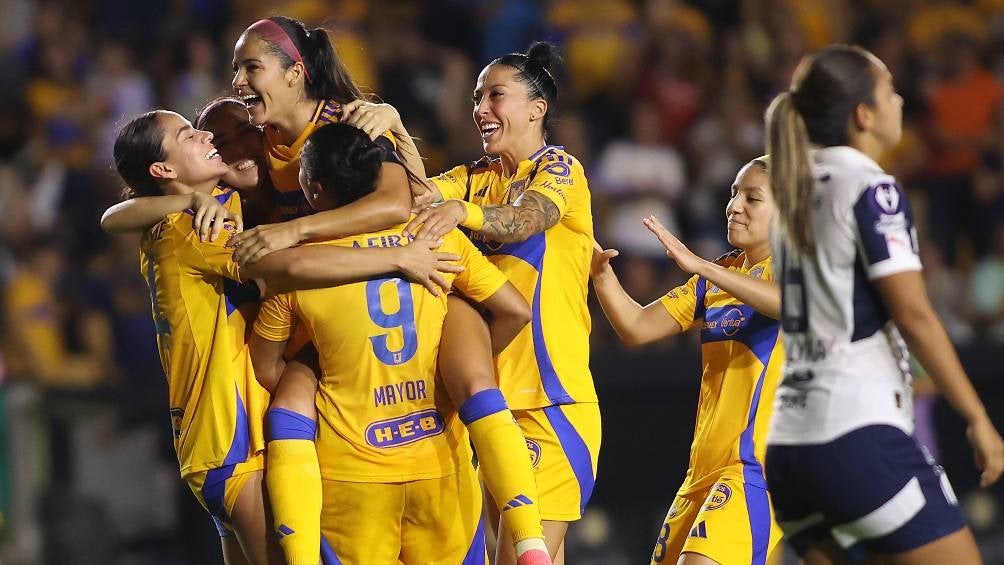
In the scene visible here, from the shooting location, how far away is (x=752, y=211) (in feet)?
17.7

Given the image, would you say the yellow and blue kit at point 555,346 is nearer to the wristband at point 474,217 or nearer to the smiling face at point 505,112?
the smiling face at point 505,112

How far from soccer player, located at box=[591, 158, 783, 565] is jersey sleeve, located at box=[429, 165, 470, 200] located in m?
0.62

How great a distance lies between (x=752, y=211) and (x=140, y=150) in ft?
7.66

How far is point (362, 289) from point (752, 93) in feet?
25.1

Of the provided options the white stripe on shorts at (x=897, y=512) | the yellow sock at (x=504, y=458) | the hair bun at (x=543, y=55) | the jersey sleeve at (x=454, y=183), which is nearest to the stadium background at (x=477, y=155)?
the jersey sleeve at (x=454, y=183)

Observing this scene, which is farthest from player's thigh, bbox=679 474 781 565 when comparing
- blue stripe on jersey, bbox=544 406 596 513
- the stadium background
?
the stadium background

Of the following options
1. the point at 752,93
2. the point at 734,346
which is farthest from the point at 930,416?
the point at 734,346

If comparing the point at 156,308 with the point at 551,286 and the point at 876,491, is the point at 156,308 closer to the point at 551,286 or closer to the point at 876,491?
the point at 551,286

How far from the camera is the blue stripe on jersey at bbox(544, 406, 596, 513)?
5238 mm

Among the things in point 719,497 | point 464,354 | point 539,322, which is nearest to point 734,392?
point 719,497

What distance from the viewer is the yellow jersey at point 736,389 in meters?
5.23

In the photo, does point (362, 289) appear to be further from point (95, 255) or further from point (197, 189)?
point (95, 255)

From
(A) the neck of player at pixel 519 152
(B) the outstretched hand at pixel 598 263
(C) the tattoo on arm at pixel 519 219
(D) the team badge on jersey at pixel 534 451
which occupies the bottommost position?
(D) the team badge on jersey at pixel 534 451

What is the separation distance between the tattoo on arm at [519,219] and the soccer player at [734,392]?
42cm
